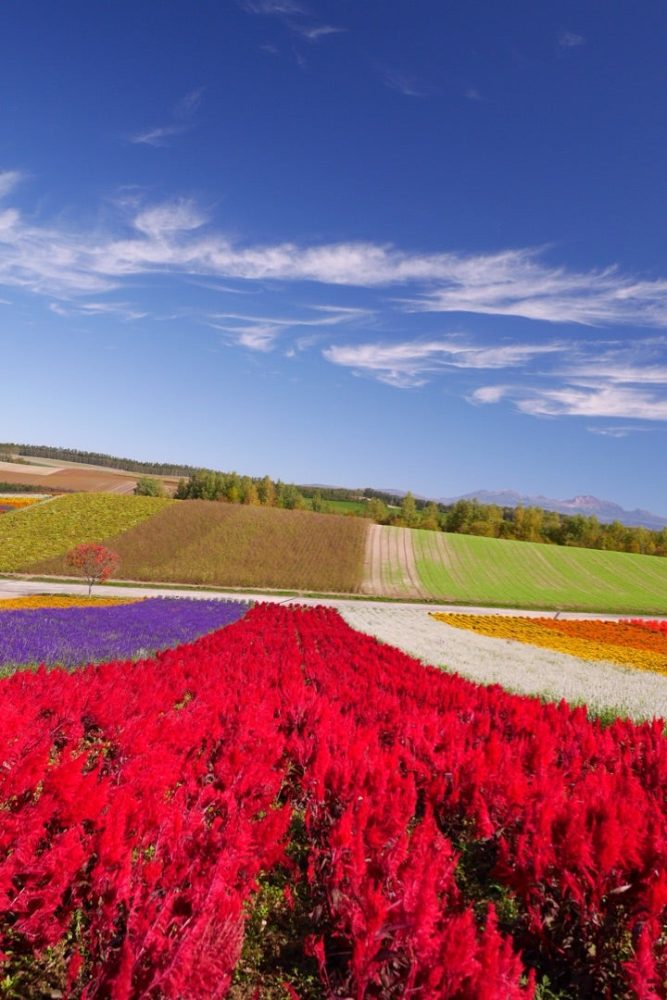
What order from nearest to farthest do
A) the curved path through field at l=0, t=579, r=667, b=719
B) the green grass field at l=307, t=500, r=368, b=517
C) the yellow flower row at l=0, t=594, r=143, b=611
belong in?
the curved path through field at l=0, t=579, r=667, b=719 → the yellow flower row at l=0, t=594, r=143, b=611 → the green grass field at l=307, t=500, r=368, b=517

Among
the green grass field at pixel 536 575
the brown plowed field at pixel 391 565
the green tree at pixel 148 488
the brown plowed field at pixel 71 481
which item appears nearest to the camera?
the green grass field at pixel 536 575

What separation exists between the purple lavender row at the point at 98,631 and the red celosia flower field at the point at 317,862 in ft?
19.5

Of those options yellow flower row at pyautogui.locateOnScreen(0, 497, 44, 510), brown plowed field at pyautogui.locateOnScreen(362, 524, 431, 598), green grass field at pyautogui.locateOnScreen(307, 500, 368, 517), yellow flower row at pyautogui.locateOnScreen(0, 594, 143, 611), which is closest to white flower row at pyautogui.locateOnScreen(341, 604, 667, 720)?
yellow flower row at pyautogui.locateOnScreen(0, 594, 143, 611)

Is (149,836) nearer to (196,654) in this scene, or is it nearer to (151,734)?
(151,734)

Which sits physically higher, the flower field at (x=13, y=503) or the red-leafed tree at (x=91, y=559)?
the red-leafed tree at (x=91, y=559)

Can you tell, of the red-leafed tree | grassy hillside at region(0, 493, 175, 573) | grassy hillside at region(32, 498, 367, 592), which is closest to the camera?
the red-leafed tree

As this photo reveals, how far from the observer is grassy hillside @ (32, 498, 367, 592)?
152 feet

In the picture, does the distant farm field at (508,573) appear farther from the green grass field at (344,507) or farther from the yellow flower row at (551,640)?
the green grass field at (344,507)

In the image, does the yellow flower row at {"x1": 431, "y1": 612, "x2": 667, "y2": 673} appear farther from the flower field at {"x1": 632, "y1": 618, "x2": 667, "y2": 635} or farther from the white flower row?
the flower field at {"x1": 632, "y1": 618, "x2": 667, "y2": 635}

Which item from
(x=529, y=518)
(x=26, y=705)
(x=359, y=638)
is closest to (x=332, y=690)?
(x=26, y=705)

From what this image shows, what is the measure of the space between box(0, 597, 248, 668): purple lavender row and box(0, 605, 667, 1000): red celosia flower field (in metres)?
5.94

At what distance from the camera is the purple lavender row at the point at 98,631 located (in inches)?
456

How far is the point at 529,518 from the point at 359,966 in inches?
3790

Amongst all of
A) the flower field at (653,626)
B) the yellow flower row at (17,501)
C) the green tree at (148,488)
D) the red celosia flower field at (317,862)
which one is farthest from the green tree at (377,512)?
the red celosia flower field at (317,862)
